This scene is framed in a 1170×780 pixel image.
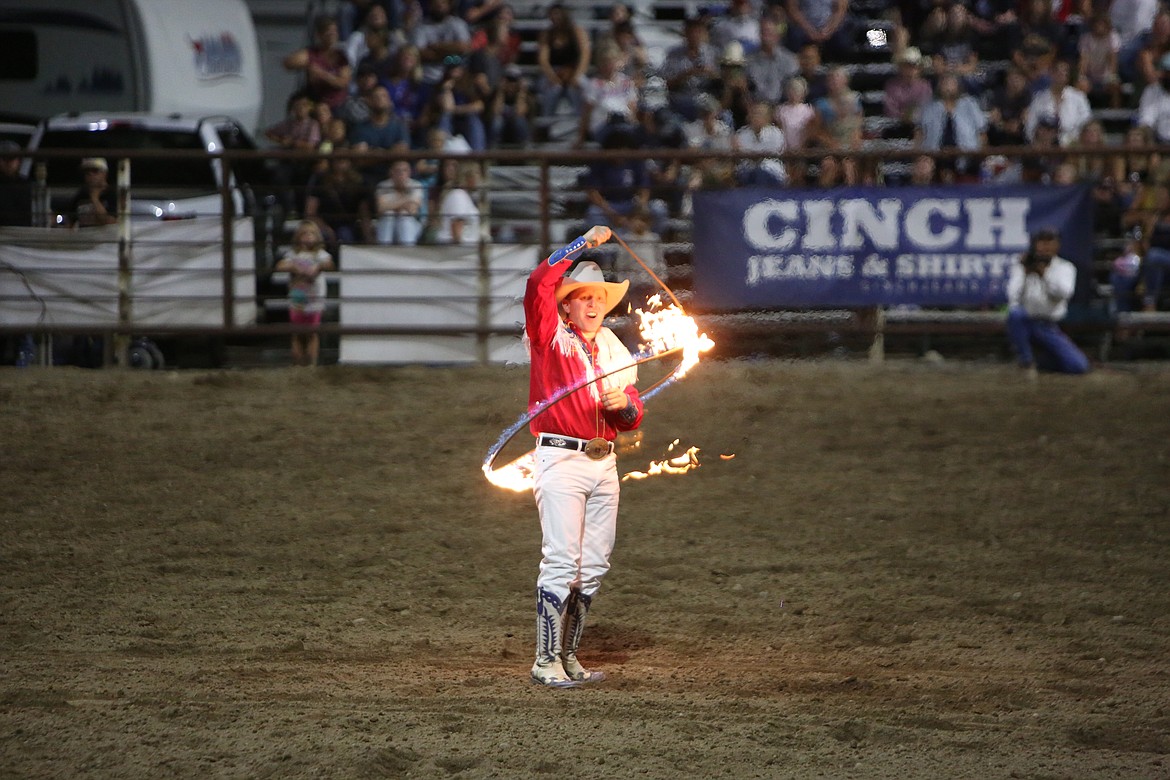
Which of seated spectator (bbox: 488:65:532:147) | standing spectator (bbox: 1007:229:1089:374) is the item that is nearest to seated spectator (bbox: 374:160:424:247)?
seated spectator (bbox: 488:65:532:147)

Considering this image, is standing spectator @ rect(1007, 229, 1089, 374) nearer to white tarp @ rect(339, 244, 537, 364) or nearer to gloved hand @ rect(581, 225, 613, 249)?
white tarp @ rect(339, 244, 537, 364)

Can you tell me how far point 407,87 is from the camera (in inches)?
581

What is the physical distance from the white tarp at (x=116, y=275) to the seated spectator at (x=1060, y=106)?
7.62 metres

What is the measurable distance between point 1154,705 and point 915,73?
10.4 meters

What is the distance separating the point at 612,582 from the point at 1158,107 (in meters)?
9.47

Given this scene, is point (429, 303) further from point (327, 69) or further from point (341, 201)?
point (327, 69)

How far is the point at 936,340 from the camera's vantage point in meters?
12.8

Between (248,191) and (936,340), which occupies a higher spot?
(248,191)

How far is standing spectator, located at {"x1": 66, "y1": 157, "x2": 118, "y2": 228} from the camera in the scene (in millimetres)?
12555

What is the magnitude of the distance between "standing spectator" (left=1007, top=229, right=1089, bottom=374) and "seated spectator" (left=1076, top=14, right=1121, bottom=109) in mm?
3838

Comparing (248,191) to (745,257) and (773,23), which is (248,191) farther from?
(773,23)

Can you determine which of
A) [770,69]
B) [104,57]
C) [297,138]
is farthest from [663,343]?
[104,57]

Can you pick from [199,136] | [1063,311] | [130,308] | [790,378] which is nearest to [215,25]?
[199,136]

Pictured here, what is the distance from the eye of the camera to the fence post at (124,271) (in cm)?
1236
